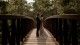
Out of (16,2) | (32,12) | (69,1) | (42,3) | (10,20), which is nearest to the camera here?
(10,20)

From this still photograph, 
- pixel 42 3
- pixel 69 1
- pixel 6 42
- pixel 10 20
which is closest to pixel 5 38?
pixel 6 42

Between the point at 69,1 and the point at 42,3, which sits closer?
the point at 69,1

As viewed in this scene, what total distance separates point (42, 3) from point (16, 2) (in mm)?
10814

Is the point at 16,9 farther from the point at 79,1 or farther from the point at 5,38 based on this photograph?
the point at 5,38

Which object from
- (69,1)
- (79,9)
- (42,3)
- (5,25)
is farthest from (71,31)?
(42,3)

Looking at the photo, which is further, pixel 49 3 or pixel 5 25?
pixel 49 3

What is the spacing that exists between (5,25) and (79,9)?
23222 millimetres

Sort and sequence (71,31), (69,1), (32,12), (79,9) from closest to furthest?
(71,31) < (79,9) < (69,1) < (32,12)

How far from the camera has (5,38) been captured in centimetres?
628

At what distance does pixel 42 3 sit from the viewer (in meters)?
51.5

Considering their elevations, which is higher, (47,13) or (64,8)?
(64,8)

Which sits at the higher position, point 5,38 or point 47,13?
point 5,38

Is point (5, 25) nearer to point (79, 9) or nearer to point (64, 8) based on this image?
point (79, 9)

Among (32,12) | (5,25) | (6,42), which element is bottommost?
(32,12)
